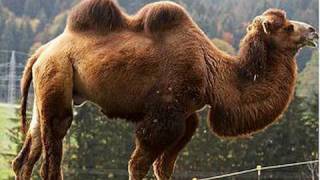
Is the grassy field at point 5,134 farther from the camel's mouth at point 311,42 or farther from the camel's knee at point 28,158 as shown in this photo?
the camel's mouth at point 311,42

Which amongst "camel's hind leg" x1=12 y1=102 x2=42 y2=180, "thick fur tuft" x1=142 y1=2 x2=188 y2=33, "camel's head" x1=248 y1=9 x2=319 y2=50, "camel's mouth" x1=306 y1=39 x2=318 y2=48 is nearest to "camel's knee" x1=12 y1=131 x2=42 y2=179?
"camel's hind leg" x1=12 y1=102 x2=42 y2=180

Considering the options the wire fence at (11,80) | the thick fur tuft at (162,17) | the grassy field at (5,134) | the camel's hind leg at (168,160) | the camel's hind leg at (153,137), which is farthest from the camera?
the wire fence at (11,80)

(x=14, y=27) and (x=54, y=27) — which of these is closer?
(x=54, y=27)

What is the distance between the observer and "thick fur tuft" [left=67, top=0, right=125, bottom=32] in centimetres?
462

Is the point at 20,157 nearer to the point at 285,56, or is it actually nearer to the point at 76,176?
the point at 285,56

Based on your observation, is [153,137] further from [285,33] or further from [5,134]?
[5,134]

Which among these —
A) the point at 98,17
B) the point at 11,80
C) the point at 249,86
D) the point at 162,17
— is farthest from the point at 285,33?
the point at 11,80

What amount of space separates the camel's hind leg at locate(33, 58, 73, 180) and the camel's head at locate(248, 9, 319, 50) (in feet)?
4.35

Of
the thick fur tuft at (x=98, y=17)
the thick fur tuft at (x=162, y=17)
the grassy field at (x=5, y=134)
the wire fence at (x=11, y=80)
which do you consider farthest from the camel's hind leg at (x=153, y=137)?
the wire fence at (x=11, y=80)

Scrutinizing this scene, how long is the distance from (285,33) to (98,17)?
1252 mm

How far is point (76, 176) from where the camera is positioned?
16062 mm

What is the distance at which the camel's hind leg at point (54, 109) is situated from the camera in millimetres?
4430

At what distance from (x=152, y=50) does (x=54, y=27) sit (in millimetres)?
23063

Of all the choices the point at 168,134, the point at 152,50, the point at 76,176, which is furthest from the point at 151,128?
the point at 76,176
